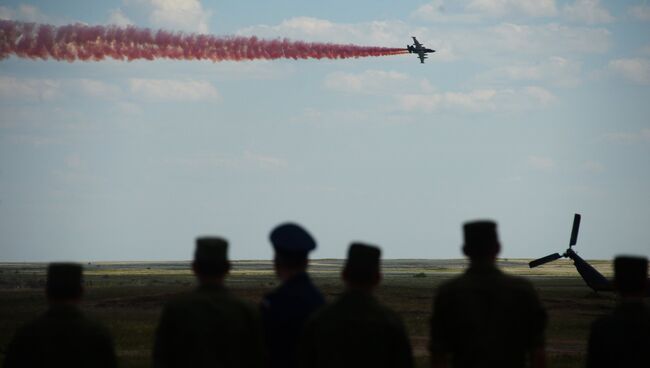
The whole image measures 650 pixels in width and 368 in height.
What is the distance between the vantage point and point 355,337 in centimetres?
902

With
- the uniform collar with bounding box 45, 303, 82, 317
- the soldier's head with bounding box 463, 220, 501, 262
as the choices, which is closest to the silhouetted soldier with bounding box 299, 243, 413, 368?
the soldier's head with bounding box 463, 220, 501, 262

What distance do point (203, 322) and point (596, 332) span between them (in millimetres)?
3522

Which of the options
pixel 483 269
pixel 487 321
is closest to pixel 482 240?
pixel 483 269

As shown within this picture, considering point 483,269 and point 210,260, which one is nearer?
point 210,260

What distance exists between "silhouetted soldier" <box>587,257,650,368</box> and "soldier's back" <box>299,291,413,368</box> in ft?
6.50

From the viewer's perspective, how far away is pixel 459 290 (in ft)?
31.5

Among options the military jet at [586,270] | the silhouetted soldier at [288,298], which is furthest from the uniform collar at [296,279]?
the military jet at [586,270]

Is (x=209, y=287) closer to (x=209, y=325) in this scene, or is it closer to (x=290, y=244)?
(x=209, y=325)

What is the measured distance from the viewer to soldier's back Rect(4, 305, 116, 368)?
9.45 metres

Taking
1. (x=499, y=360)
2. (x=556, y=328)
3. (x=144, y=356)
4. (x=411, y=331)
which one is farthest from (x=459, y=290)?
(x=556, y=328)

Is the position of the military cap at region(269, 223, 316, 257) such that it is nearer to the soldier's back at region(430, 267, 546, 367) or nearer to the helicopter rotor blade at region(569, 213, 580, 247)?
the soldier's back at region(430, 267, 546, 367)

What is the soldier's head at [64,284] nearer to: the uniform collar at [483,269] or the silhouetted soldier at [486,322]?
the silhouetted soldier at [486,322]

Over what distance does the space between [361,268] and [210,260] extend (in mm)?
1257

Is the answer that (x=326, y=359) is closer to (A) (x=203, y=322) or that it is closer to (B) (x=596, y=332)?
(A) (x=203, y=322)
